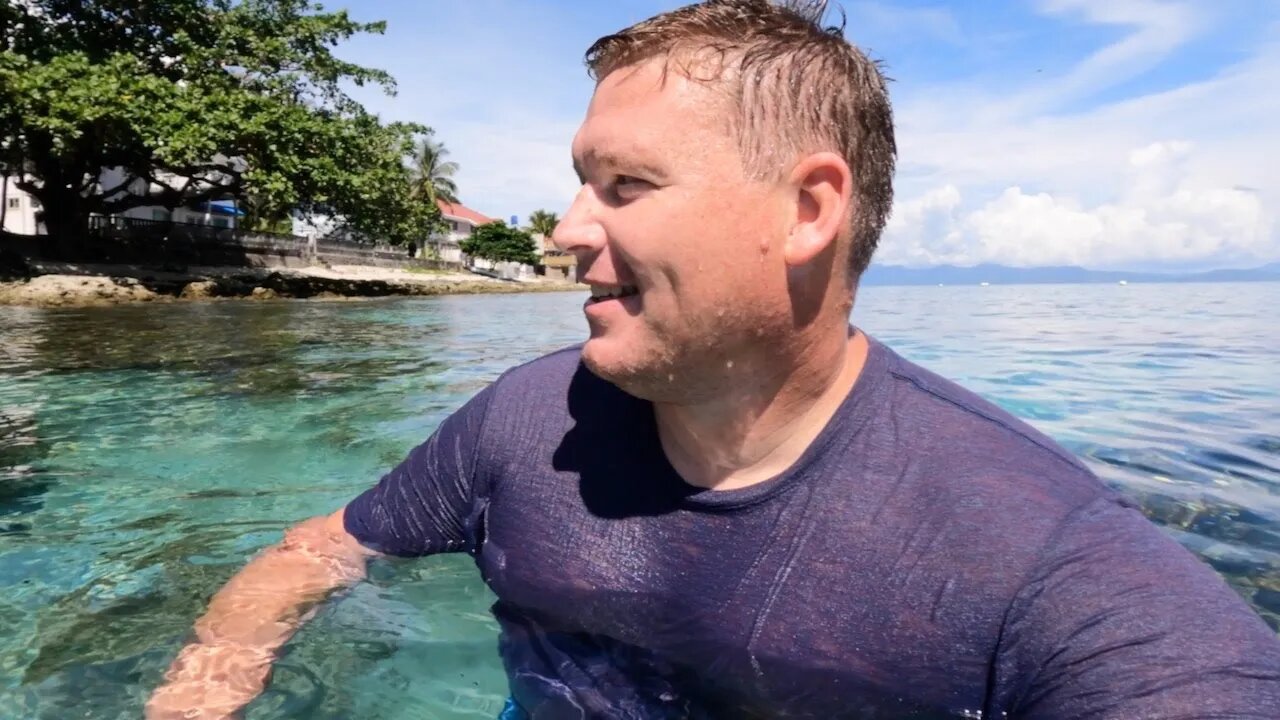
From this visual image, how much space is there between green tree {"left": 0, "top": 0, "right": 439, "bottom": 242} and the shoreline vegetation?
2264mm

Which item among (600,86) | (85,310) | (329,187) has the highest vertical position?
(329,187)

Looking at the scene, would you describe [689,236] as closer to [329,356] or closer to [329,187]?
[329,356]

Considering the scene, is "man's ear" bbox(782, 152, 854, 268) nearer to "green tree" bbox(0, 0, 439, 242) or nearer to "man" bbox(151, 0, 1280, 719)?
"man" bbox(151, 0, 1280, 719)

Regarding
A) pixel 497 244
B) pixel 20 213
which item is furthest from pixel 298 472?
pixel 497 244

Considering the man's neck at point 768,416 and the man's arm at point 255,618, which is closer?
the man's neck at point 768,416

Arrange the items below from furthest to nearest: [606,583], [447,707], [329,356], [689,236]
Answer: [329,356]
[447,707]
[606,583]
[689,236]

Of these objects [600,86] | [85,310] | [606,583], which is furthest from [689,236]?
[85,310]

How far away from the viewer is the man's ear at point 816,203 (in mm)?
1522

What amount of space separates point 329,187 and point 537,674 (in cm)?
2137

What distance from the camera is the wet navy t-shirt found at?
4.07ft

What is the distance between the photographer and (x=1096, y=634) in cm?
123

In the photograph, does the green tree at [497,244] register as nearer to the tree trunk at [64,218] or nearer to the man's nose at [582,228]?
the tree trunk at [64,218]

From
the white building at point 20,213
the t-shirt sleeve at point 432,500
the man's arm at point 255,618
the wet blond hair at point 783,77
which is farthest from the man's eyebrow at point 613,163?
the white building at point 20,213

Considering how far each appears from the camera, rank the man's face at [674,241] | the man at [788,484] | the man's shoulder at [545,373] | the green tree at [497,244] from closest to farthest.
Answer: the man at [788,484] → the man's face at [674,241] → the man's shoulder at [545,373] → the green tree at [497,244]
